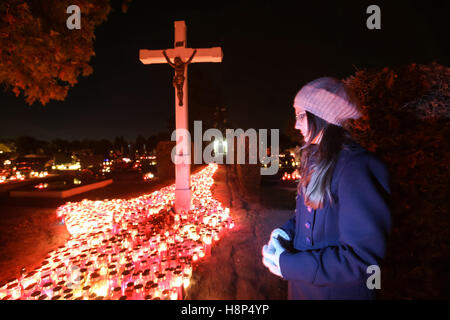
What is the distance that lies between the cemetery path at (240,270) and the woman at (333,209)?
1.53 metres

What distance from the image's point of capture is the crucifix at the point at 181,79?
19.6ft

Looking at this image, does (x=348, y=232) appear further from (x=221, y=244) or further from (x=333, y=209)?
(x=221, y=244)

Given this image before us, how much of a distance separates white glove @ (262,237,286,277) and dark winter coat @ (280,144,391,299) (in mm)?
62

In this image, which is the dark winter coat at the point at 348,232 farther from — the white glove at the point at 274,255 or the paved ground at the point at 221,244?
the paved ground at the point at 221,244

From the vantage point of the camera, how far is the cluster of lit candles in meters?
2.69

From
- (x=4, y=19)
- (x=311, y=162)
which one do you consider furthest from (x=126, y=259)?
(x=4, y=19)

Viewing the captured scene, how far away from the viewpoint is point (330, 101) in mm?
1266

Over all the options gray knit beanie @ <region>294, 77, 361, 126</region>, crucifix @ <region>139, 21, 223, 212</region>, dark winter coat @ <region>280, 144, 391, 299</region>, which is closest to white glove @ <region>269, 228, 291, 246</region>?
dark winter coat @ <region>280, 144, 391, 299</region>

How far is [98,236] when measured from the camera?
14.6 feet

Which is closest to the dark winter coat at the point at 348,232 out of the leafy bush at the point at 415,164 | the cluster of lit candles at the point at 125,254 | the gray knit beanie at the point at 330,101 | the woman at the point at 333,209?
the woman at the point at 333,209

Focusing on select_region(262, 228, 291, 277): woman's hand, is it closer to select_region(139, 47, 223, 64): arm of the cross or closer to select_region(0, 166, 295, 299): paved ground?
select_region(0, 166, 295, 299): paved ground

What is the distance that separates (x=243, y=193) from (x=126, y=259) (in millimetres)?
6466

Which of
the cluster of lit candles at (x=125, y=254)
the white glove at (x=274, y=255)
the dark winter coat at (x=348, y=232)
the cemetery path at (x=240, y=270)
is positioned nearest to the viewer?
the dark winter coat at (x=348, y=232)

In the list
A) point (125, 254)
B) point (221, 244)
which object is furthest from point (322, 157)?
point (125, 254)
